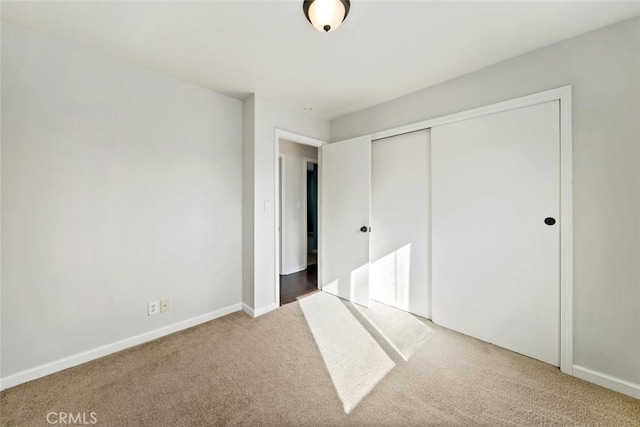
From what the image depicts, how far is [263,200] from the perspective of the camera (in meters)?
2.65

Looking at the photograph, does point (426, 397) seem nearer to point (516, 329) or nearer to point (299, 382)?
point (299, 382)

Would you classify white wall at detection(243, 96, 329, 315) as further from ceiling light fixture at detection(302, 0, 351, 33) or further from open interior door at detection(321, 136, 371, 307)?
ceiling light fixture at detection(302, 0, 351, 33)

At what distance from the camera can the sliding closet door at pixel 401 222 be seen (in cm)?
250

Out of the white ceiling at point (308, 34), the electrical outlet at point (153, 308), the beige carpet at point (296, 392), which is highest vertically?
the white ceiling at point (308, 34)

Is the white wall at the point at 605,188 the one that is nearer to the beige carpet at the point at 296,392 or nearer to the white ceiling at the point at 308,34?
the white ceiling at the point at 308,34

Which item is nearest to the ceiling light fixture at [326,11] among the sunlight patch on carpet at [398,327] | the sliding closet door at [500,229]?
the sliding closet door at [500,229]

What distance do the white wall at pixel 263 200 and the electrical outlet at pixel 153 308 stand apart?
0.83 meters

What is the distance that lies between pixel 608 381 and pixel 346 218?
2342 millimetres

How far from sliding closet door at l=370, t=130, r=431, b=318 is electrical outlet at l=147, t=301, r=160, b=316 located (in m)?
2.22

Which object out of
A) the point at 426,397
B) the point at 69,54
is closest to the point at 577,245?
the point at 426,397

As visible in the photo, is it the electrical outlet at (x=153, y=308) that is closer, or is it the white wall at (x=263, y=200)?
the electrical outlet at (x=153, y=308)

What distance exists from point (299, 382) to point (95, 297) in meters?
1.68

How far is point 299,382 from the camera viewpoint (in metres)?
1.64

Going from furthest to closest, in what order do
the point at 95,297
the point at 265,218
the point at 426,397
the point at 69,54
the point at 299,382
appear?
1. the point at 265,218
2. the point at 95,297
3. the point at 69,54
4. the point at 299,382
5. the point at 426,397
